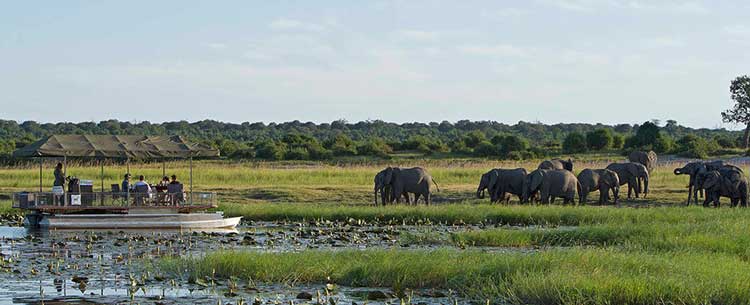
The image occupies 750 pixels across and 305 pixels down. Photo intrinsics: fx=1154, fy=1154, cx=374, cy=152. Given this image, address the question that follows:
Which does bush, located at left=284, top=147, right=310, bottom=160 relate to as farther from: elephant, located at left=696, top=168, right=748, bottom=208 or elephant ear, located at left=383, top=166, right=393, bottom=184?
elephant, located at left=696, top=168, right=748, bottom=208

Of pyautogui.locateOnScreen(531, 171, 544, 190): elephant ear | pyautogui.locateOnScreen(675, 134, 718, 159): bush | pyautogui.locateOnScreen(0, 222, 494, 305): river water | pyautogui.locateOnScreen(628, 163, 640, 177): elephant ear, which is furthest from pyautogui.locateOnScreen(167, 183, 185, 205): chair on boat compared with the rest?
pyautogui.locateOnScreen(675, 134, 718, 159): bush

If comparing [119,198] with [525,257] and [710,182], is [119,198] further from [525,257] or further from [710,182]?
[710,182]

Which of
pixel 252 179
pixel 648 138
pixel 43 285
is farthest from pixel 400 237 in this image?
pixel 648 138

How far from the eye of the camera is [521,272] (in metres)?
16.7

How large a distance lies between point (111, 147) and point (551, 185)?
14.3 meters

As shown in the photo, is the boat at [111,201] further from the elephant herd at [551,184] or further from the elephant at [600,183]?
the elephant at [600,183]

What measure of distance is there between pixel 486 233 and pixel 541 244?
1.26 metres

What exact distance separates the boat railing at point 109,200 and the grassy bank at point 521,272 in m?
10.5

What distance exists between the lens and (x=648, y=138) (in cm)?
7494

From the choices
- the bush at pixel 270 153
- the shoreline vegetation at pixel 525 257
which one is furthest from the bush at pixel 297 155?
the shoreline vegetation at pixel 525 257

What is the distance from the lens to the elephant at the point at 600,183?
38.3 meters

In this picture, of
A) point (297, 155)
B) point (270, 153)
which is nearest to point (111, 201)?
point (297, 155)

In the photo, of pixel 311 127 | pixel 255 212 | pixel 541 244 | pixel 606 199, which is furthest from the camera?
pixel 311 127

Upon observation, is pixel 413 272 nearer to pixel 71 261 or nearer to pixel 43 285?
pixel 43 285
